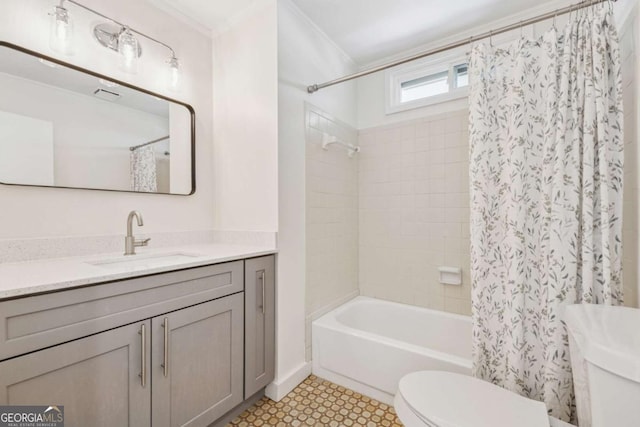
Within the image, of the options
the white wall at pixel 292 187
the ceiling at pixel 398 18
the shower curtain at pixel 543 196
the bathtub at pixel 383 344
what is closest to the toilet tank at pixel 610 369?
the shower curtain at pixel 543 196

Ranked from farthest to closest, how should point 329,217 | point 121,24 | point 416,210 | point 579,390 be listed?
point 416,210 → point 329,217 → point 121,24 → point 579,390

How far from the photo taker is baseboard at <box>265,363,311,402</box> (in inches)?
66.2

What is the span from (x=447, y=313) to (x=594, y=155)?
4.64 feet

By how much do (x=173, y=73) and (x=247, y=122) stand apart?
1.79 feet

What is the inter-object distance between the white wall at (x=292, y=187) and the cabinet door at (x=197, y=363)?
1.08 feet

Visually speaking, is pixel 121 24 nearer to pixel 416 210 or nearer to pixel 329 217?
pixel 329 217

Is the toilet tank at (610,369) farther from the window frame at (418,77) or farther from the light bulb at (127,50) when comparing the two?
the light bulb at (127,50)

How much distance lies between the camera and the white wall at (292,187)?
1733mm

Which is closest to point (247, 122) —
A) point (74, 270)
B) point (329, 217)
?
point (329, 217)

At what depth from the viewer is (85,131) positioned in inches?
57.7

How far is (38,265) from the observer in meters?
1.19

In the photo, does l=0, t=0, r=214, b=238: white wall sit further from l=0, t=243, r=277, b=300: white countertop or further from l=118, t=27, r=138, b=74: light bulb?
l=0, t=243, r=277, b=300: white countertop

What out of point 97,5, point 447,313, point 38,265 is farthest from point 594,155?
point 97,5

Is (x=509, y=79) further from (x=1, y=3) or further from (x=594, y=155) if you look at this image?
(x=1, y=3)
